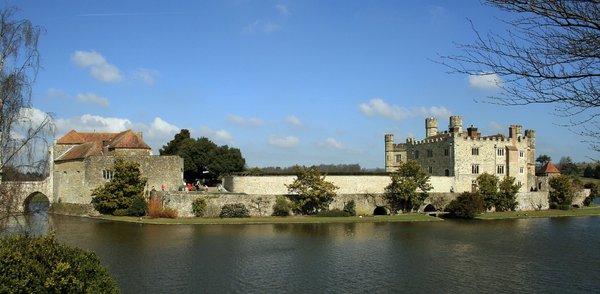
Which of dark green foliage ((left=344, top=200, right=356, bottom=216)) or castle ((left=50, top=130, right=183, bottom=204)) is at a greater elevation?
castle ((left=50, top=130, right=183, bottom=204))

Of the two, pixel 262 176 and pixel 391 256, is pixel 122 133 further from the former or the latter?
pixel 391 256

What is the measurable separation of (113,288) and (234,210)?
28.6m

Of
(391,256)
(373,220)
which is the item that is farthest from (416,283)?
(373,220)

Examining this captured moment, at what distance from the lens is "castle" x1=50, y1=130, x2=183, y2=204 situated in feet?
140

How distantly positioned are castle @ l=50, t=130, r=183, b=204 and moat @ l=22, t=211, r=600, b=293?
283 inches

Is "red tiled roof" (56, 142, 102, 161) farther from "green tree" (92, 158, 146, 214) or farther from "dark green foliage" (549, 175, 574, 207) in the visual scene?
"dark green foliage" (549, 175, 574, 207)

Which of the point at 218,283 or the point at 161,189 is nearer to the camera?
the point at 218,283

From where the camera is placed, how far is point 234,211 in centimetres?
4009

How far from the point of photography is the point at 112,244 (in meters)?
26.6

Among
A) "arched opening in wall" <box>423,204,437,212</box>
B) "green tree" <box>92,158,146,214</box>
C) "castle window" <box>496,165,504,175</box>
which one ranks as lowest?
"arched opening in wall" <box>423,204,437,212</box>

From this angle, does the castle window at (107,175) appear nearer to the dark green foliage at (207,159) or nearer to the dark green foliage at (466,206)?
the dark green foliage at (207,159)

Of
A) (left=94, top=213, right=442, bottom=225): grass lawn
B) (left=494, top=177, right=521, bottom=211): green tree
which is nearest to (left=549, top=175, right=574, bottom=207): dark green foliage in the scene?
(left=494, top=177, right=521, bottom=211): green tree

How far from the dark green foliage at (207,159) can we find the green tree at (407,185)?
797 inches

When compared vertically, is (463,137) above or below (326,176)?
above
